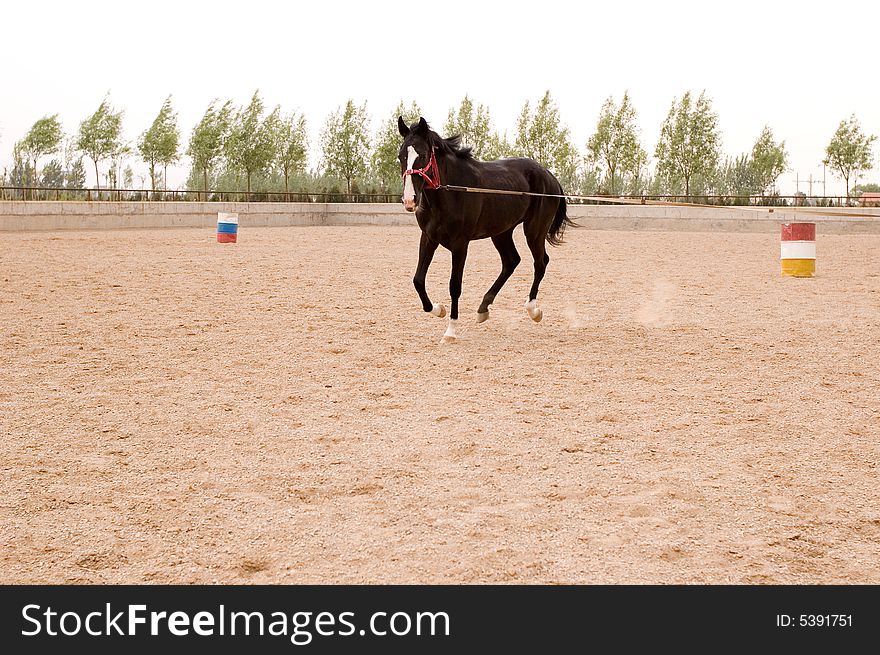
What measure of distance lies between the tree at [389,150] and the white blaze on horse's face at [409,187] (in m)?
47.3

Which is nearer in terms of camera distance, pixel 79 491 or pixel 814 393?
pixel 79 491

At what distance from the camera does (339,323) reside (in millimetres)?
9742

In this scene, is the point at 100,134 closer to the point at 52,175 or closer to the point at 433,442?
the point at 52,175

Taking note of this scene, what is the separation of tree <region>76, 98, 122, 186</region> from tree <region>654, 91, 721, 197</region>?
3454 centimetres

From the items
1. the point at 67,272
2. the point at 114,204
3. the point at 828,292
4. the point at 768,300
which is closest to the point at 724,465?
the point at 768,300

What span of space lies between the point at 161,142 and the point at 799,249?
47.1 metres

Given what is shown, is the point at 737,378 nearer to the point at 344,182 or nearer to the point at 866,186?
the point at 344,182

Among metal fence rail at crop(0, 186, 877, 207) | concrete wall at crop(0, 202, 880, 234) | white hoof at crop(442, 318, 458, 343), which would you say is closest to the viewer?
white hoof at crop(442, 318, 458, 343)

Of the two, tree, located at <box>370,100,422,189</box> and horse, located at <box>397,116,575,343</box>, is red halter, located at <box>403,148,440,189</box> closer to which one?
horse, located at <box>397,116,575,343</box>

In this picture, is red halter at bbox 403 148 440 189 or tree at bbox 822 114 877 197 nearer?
red halter at bbox 403 148 440 189

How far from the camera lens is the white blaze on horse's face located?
798 centimetres

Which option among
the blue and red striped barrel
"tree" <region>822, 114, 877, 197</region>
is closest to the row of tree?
"tree" <region>822, 114, 877, 197</region>

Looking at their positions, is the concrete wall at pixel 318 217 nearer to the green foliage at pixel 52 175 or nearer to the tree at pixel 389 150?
the tree at pixel 389 150

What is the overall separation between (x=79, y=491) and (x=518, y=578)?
2.29 meters
